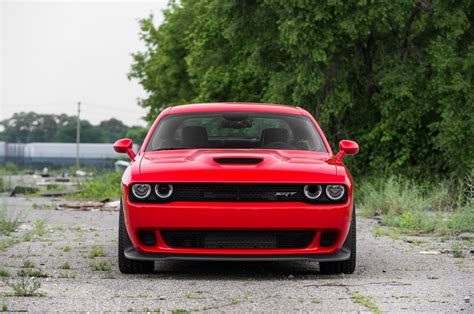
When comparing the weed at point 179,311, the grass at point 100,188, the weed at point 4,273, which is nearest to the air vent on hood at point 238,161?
the weed at point 4,273

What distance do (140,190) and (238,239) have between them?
35.6 inches

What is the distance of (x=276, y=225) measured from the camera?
8250 millimetres

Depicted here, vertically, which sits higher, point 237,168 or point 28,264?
point 237,168

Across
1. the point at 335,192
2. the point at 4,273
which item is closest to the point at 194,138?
the point at 335,192

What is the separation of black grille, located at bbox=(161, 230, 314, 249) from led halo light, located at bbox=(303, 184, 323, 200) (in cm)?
31

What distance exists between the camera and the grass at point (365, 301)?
6.69 metres

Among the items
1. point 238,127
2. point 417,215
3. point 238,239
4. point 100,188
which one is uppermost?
point 238,127

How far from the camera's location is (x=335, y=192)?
8445 millimetres

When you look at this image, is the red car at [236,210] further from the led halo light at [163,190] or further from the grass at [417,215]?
the grass at [417,215]

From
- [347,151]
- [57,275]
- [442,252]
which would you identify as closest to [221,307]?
[57,275]

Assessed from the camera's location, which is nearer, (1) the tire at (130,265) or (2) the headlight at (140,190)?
(2) the headlight at (140,190)

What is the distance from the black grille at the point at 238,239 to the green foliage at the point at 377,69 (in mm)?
18962

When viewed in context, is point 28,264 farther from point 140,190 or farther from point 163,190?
point 163,190

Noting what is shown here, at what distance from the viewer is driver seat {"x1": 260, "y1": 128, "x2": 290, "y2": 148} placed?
9.80m
